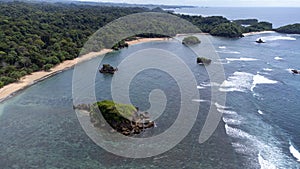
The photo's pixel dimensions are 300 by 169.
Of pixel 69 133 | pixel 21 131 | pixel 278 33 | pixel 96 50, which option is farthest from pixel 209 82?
pixel 278 33

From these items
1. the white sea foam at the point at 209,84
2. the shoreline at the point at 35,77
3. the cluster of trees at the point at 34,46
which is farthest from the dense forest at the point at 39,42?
the white sea foam at the point at 209,84

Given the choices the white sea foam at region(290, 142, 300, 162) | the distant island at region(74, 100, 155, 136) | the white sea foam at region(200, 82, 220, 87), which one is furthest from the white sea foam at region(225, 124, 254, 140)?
the white sea foam at region(200, 82, 220, 87)

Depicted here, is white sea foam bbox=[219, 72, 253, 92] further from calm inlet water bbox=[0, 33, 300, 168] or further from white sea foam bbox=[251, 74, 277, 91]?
white sea foam bbox=[251, 74, 277, 91]

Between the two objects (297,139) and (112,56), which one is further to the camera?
(112,56)

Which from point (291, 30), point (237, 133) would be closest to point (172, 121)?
point (237, 133)

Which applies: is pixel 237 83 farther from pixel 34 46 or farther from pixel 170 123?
pixel 34 46

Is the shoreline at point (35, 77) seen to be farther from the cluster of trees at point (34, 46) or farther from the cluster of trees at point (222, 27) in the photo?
the cluster of trees at point (222, 27)

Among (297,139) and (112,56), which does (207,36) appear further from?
(297,139)
